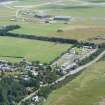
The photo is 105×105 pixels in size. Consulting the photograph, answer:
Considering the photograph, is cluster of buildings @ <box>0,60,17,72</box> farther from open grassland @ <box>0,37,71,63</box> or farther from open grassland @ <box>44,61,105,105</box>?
open grassland @ <box>44,61,105,105</box>

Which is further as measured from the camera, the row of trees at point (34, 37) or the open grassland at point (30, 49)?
Answer: the row of trees at point (34, 37)

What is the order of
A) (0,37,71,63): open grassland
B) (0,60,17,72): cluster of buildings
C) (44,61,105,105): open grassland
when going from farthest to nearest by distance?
(0,37,71,63): open grassland < (0,60,17,72): cluster of buildings < (44,61,105,105): open grassland

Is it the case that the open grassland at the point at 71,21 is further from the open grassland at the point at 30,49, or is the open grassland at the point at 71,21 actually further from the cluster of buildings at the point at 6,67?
the cluster of buildings at the point at 6,67

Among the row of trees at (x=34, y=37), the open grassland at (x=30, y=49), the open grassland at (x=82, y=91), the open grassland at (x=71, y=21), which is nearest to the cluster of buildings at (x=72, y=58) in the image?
the open grassland at (x=30, y=49)

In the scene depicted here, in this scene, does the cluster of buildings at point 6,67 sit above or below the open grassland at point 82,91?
above

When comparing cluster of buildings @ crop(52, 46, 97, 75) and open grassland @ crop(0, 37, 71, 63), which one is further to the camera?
open grassland @ crop(0, 37, 71, 63)

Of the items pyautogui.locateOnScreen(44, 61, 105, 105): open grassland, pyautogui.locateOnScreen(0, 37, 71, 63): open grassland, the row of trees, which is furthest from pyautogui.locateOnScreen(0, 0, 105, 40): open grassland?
pyautogui.locateOnScreen(44, 61, 105, 105): open grassland

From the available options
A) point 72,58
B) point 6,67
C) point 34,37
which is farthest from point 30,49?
point 6,67
